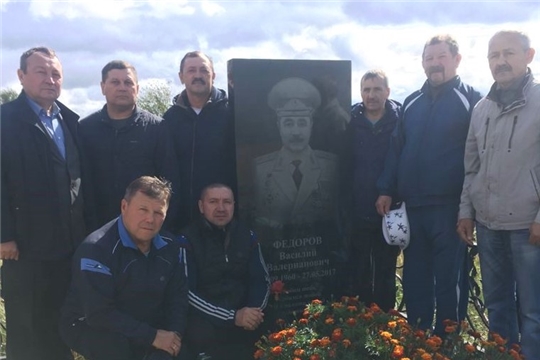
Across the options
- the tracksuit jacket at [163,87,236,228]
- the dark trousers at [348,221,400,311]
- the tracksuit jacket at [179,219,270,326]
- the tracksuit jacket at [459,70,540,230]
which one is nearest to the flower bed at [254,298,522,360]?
the tracksuit jacket at [179,219,270,326]

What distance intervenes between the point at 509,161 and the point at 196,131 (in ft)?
7.52

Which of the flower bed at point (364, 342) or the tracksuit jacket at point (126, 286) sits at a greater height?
the tracksuit jacket at point (126, 286)

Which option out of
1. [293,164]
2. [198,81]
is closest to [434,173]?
[293,164]

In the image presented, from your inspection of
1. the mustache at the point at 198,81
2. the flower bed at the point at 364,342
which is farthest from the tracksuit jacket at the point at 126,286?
the mustache at the point at 198,81

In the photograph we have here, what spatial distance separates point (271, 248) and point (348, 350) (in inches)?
65.9

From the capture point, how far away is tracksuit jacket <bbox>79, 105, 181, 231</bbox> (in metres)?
4.30

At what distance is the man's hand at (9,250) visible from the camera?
12.7 feet

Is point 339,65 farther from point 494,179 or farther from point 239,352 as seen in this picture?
point 239,352

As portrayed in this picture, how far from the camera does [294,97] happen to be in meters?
4.89

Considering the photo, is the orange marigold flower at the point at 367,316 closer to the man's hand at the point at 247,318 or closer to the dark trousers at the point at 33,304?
the man's hand at the point at 247,318

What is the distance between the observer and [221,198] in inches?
168

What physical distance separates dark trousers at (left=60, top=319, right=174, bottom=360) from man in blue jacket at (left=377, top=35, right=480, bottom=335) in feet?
6.64

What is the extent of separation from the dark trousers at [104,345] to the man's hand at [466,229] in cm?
218

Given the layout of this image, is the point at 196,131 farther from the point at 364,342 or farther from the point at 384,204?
the point at 364,342
